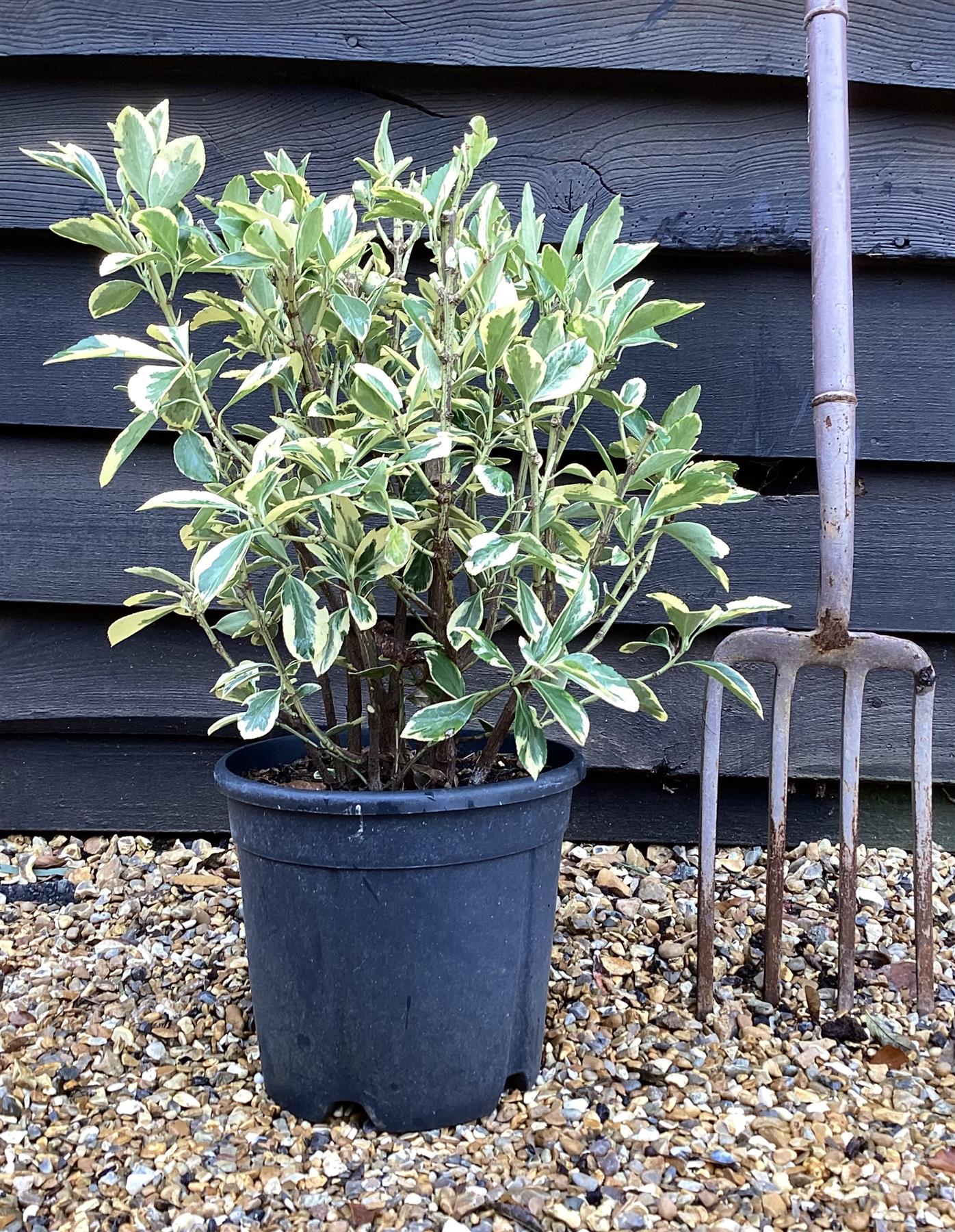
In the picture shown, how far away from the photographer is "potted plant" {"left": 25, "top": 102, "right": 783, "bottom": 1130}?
885mm

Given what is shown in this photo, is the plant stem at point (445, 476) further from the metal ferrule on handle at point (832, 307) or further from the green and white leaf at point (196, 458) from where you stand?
the metal ferrule on handle at point (832, 307)

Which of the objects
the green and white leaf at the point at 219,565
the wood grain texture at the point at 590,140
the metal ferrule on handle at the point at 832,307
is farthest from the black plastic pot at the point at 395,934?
the wood grain texture at the point at 590,140

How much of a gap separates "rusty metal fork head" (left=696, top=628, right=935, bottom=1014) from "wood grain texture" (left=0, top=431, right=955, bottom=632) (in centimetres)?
27

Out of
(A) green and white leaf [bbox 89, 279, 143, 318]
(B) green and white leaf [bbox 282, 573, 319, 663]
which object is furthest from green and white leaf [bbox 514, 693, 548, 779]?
(A) green and white leaf [bbox 89, 279, 143, 318]

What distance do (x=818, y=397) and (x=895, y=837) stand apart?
0.79 m

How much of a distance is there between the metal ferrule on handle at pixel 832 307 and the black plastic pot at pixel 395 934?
472 mm

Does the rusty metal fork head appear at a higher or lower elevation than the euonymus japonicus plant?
lower

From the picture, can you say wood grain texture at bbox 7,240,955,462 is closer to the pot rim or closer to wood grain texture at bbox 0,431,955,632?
wood grain texture at bbox 0,431,955,632

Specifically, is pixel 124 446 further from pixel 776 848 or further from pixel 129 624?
pixel 776 848

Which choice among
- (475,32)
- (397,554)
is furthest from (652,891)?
(475,32)

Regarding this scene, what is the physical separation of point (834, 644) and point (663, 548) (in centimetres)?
34

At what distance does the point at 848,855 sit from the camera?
1.17m

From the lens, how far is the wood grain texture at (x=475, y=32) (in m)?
1.36

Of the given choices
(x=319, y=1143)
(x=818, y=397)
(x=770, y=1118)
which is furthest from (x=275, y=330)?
(x=770, y=1118)
